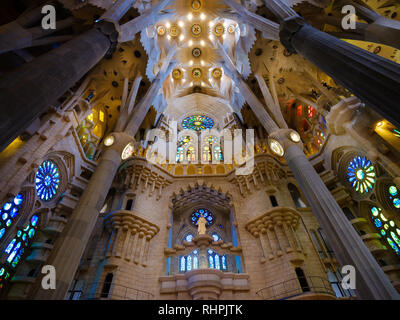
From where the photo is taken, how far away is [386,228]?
35.7 ft

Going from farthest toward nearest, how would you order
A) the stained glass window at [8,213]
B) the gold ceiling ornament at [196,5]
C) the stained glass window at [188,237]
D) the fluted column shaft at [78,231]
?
the gold ceiling ornament at [196,5] < the stained glass window at [188,237] < the stained glass window at [8,213] < the fluted column shaft at [78,231]

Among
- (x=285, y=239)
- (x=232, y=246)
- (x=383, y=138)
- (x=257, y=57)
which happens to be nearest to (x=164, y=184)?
(x=232, y=246)

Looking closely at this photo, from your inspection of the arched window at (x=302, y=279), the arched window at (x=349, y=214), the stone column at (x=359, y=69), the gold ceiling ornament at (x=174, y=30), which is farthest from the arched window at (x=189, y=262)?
the gold ceiling ornament at (x=174, y=30)

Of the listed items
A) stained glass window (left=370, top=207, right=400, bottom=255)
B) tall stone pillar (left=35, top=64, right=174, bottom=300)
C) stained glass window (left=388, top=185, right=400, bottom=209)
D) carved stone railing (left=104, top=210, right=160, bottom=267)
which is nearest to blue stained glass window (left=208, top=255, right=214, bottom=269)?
carved stone railing (left=104, top=210, right=160, bottom=267)

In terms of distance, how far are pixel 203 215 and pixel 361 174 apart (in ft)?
34.1

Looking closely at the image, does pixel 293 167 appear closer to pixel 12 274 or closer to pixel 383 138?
pixel 383 138

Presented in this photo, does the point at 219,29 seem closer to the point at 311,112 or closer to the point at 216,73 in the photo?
the point at 216,73

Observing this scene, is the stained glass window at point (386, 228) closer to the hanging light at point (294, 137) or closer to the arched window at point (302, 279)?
the arched window at point (302, 279)

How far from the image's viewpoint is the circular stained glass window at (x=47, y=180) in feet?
35.7

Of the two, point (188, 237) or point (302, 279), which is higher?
point (188, 237)

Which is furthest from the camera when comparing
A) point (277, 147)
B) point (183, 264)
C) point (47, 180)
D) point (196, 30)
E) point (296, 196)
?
point (196, 30)

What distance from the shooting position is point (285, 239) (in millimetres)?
11688

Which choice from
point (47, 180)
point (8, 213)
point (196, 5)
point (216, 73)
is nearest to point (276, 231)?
point (47, 180)

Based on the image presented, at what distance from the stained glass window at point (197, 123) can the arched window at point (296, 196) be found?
1057cm
